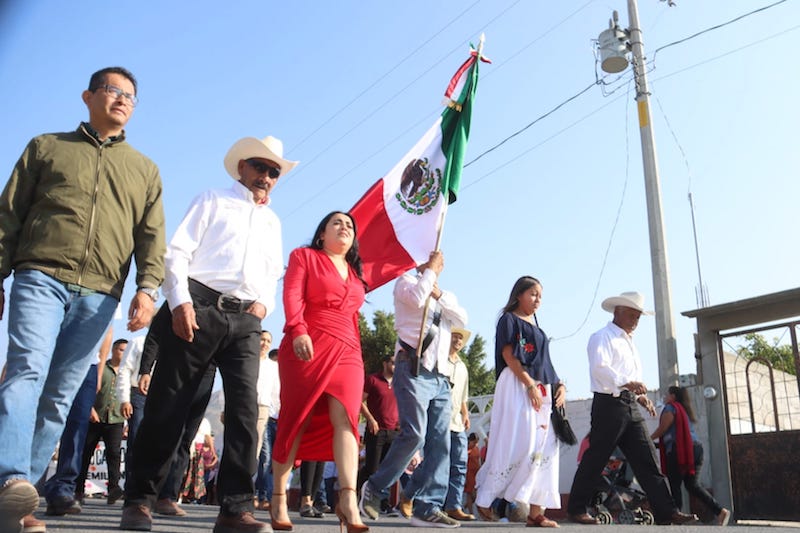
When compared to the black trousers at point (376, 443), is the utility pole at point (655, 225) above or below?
above

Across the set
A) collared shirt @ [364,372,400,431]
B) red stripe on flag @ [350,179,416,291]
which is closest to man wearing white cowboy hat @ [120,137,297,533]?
red stripe on flag @ [350,179,416,291]

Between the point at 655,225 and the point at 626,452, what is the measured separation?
772 cm

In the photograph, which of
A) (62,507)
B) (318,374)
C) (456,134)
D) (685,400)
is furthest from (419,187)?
(685,400)

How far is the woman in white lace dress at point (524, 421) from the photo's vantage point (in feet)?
21.5

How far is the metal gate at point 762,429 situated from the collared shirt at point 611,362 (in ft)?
13.5

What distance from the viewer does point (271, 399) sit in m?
9.65

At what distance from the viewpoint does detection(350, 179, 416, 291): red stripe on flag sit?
704 cm

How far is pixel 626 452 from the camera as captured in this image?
7547mm

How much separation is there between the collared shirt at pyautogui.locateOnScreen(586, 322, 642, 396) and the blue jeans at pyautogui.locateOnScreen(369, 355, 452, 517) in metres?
1.64

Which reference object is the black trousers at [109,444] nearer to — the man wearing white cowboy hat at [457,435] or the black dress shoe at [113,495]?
the black dress shoe at [113,495]

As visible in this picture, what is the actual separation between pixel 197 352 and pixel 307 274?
877 millimetres

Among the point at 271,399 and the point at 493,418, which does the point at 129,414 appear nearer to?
the point at 271,399

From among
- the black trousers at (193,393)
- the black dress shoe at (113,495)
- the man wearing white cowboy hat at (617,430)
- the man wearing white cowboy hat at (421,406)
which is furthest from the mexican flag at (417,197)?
the black dress shoe at (113,495)

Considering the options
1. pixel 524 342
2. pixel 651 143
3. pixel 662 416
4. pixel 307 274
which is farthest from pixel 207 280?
pixel 651 143
